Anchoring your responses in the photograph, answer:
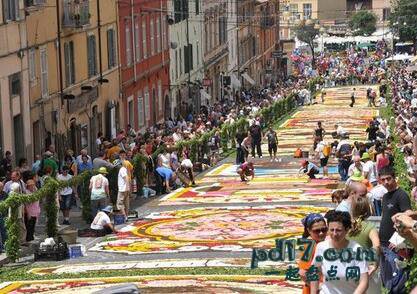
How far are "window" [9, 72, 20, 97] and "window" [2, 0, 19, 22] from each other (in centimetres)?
165

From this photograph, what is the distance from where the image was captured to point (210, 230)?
1093 inches

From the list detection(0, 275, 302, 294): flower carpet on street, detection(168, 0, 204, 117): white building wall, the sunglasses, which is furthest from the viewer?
detection(168, 0, 204, 117): white building wall

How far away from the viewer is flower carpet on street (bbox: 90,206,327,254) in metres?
25.1

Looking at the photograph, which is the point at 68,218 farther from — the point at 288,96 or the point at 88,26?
the point at 288,96

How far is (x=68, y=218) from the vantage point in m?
28.9

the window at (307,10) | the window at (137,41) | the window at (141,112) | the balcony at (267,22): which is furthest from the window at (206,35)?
the window at (307,10)

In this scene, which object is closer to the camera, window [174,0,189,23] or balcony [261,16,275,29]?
window [174,0,189,23]

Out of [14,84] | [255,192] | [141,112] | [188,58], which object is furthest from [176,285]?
[188,58]

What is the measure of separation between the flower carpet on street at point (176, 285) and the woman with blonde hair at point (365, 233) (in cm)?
558

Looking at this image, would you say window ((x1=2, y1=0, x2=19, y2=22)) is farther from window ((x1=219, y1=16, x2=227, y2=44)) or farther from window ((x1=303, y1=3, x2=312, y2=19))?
window ((x1=303, y1=3, x2=312, y2=19))

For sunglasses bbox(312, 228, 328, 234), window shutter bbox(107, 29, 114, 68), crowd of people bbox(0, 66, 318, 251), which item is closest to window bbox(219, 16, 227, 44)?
crowd of people bbox(0, 66, 318, 251)

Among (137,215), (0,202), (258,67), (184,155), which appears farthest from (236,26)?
(0,202)

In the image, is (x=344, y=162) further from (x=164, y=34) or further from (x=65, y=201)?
(x=164, y=34)

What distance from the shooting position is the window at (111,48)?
2084 inches
